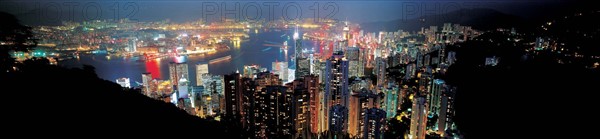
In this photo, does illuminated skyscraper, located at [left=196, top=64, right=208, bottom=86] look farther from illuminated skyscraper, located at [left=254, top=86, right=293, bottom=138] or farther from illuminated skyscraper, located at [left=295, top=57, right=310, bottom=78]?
illuminated skyscraper, located at [left=254, top=86, right=293, bottom=138]

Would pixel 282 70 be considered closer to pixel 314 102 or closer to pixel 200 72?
pixel 200 72

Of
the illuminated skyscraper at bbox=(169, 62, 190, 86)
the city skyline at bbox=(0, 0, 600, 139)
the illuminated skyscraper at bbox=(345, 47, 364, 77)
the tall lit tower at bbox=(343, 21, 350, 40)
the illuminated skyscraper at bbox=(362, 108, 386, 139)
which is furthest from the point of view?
the tall lit tower at bbox=(343, 21, 350, 40)

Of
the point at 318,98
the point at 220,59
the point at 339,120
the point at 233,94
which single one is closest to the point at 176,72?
the point at 220,59

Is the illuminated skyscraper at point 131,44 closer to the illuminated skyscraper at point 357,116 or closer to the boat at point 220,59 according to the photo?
the boat at point 220,59

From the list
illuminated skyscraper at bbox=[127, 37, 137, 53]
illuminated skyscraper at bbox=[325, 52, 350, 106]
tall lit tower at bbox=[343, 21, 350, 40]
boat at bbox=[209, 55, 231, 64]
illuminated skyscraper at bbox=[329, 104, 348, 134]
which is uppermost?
tall lit tower at bbox=[343, 21, 350, 40]

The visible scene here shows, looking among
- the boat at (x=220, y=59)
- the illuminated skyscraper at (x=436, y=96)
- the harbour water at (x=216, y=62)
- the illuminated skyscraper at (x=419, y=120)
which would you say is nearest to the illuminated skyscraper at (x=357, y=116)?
the illuminated skyscraper at (x=419, y=120)

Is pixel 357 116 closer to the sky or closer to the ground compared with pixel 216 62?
closer to the ground

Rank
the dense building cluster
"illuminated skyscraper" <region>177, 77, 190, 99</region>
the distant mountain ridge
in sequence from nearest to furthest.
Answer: the dense building cluster
"illuminated skyscraper" <region>177, 77, 190, 99</region>
the distant mountain ridge

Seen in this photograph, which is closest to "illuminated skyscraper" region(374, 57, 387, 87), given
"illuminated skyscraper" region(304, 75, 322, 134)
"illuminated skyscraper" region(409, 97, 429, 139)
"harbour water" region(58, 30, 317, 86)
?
"illuminated skyscraper" region(304, 75, 322, 134)

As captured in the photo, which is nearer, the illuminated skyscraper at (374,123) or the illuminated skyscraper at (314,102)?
the illuminated skyscraper at (374,123)

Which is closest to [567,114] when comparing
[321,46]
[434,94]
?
[434,94]

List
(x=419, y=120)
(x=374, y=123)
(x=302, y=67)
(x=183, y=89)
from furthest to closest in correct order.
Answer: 1. (x=302, y=67)
2. (x=183, y=89)
3. (x=419, y=120)
4. (x=374, y=123)

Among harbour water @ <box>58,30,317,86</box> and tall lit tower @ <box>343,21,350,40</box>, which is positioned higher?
tall lit tower @ <box>343,21,350,40</box>
